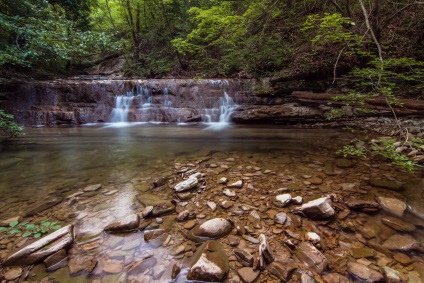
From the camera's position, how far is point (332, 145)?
4184 mm

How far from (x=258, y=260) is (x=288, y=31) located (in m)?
8.40

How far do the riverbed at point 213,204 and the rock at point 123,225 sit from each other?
0.06 meters

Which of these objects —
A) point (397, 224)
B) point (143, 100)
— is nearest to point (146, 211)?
point (397, 224)

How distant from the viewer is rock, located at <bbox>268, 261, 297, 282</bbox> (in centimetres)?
133


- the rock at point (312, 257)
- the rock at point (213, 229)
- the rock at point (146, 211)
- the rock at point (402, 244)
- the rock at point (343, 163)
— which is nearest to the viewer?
the rock at point (312, 257)

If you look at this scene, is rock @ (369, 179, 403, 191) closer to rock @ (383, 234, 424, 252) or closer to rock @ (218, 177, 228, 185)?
rock @ (383, 234, 424, 252)

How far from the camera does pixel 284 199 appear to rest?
216cm

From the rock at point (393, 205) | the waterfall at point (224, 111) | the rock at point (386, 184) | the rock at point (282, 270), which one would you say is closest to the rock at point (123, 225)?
the rock at point (282, 270)

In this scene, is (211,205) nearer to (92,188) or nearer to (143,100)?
(92,188)

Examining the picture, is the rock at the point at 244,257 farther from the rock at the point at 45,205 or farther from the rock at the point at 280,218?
the rock at the point at 45,205

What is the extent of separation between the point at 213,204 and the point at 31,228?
5.86ft

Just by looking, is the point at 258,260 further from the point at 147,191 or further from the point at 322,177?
the point at 322,177

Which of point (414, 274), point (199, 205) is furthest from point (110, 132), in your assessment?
point (414, 274)

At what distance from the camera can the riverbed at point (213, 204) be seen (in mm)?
1444
